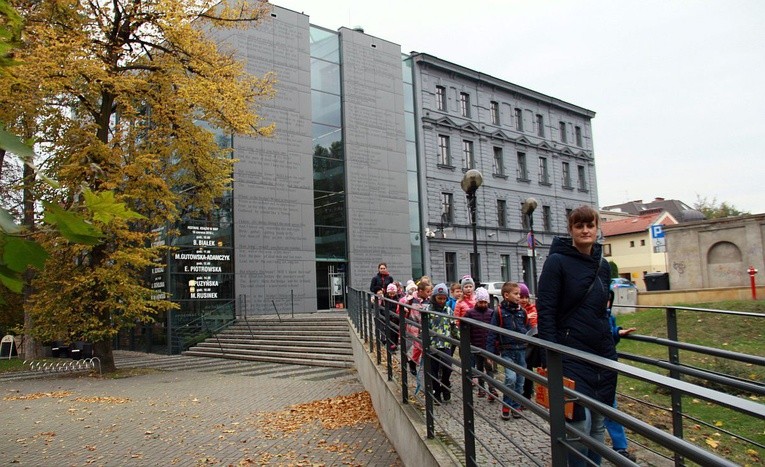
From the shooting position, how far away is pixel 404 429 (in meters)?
6.25

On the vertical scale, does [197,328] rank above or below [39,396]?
above

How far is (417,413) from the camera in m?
6.07

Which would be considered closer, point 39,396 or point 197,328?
point 39,396

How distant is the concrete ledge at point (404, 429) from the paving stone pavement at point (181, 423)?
0.84 ft

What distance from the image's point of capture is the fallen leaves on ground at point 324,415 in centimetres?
857

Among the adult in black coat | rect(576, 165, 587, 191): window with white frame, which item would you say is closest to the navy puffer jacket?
the adult in black coat

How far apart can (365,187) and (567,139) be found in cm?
2189

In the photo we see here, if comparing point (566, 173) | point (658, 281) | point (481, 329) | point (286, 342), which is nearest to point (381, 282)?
point (481, 329)

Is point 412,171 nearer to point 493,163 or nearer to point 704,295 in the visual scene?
point 493,163

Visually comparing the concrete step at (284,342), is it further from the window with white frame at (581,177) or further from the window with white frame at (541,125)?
the window with white frame at (581,177)

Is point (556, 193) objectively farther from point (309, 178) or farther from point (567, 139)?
point (309, 178)

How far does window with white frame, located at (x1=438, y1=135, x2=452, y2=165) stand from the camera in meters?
35.3

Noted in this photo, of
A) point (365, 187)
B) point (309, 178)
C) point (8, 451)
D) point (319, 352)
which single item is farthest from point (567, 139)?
point (8, 451)

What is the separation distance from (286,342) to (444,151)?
19.4m
